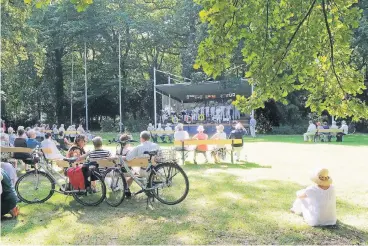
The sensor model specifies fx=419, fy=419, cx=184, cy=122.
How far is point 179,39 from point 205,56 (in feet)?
110

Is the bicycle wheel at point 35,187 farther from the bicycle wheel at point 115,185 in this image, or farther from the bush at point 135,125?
the bush at point 135,125

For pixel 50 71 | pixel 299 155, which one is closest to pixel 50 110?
pixel 50 71

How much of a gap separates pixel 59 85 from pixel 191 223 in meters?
37.8

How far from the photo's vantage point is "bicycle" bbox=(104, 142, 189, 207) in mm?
6645

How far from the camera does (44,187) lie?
694 cm

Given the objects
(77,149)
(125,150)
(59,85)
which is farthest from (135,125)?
(125,150)

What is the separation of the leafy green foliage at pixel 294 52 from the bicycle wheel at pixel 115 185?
227 centimetres

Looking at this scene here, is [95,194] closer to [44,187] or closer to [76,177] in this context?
[76,177]

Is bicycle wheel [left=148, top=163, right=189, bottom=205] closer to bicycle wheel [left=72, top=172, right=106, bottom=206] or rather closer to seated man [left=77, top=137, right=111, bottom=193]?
bicycle wheel [left=72, top=172, right=106, bottom=206]

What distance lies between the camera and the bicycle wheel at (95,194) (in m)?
6.72

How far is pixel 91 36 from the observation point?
37.1m

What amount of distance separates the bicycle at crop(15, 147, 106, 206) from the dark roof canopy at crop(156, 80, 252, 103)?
23189 millimetres

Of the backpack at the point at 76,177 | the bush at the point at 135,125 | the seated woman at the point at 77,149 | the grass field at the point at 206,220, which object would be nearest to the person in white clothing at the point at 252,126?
the bush at the point at 135,125

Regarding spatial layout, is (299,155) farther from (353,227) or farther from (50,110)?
(50,110)
